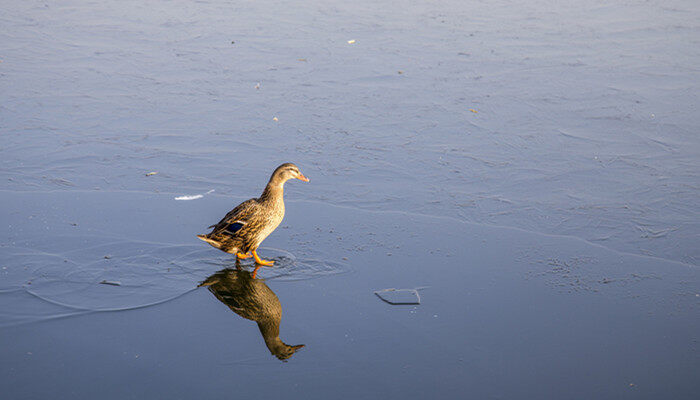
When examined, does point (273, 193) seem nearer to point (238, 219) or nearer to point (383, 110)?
point (238, 219)

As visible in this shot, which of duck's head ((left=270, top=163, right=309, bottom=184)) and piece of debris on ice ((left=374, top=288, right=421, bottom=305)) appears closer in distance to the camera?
piece of debris on ice ((left=374, top=288, right=421, bottom=305))

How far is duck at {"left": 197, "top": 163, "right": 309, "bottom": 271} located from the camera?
16.2ft

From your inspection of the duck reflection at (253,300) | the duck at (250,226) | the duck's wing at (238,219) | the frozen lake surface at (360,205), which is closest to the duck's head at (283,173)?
the duck at (250,226)

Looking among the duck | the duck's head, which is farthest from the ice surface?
the duck

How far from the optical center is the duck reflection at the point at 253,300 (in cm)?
390

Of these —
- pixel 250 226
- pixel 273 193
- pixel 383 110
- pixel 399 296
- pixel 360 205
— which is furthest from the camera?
pixel 383 110

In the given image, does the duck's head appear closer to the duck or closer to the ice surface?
the duck

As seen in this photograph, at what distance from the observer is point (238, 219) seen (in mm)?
5039

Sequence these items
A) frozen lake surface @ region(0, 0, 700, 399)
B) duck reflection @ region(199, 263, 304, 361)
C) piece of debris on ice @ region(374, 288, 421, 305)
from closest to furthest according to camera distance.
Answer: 1. frozen lake surface @ region(0, 0, 700, 399)
2. duck reflection @ region(199, 263, 304, 361)
3. piece of debris on ice @ region(374, 288, 421, 305)

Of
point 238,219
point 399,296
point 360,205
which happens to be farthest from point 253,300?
point 360,205

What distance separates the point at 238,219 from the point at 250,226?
144mm

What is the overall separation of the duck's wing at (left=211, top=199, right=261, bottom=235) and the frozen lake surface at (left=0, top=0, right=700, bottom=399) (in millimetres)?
251

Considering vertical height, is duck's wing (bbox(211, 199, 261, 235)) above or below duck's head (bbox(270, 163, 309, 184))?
below

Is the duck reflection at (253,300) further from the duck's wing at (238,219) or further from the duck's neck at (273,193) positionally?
the duck's neck at (273,193)
